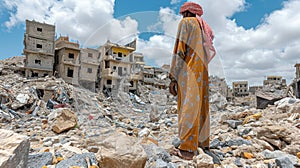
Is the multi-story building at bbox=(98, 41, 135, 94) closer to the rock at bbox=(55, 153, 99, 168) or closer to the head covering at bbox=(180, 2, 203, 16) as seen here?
the head covering at bbox=(180, 2, 203, 16)

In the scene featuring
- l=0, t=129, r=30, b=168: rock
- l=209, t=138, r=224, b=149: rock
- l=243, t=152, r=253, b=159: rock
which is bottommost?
l=209, t=138, r=224, b=149: rock

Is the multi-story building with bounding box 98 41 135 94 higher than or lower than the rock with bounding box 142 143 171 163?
higher

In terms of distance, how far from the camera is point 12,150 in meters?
1.21

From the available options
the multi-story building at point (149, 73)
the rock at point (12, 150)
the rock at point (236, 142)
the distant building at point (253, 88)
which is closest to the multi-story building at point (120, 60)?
the multi-story building at point (149, 73)

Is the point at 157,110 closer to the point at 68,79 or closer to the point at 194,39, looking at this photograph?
the point at 194,39

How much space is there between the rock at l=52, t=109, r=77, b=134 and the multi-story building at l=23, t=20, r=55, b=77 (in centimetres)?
1931

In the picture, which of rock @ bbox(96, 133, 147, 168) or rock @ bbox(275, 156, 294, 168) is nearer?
rock @ bbox(96, 133, 147, 168)

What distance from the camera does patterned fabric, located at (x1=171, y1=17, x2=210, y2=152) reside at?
2220mm

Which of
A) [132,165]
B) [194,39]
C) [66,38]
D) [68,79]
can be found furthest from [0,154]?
[66,38]

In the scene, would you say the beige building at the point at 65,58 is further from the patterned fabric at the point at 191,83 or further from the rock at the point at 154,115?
the patterned fabric at the point at 191,83

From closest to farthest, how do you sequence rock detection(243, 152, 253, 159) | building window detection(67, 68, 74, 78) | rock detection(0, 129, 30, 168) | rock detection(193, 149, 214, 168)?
rock detection(0, 129, 30, 168) → rock detection(193, 149, 214, 168) → rock detection(243, 152, 253, 159) → building window detection(67, 68, 74, 78)

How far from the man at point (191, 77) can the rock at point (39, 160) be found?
4.46ft

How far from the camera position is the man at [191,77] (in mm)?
2215

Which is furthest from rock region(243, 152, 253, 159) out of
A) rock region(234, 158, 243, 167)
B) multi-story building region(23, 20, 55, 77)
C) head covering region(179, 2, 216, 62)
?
multi-story building region(23, 20, 55, 77)
